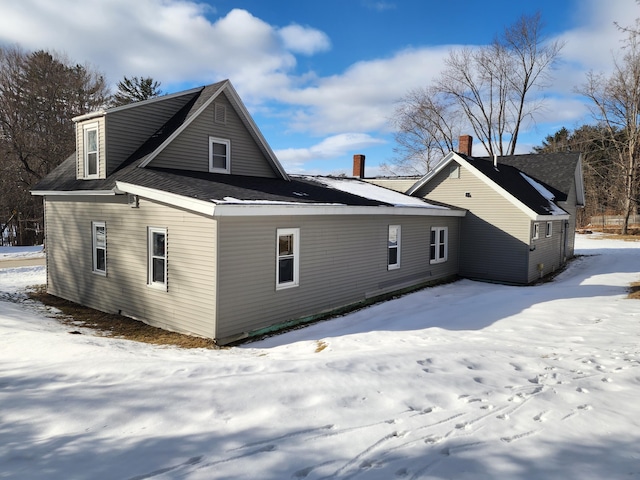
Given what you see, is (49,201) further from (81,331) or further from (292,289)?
(292,289)

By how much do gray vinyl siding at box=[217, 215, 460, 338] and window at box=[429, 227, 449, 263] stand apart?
2.85 ft

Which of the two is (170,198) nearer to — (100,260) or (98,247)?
(98,247)

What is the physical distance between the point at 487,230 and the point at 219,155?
448 inches

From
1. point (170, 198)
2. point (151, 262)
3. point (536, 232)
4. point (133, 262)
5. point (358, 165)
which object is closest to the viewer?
point (170, 198)

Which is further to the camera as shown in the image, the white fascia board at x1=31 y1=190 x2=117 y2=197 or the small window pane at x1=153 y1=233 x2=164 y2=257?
the white fascia board at x1=31 y1=190 x2=117 y2=197

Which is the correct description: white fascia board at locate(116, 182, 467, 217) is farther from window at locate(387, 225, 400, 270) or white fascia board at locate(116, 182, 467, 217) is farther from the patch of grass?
the patch of grass

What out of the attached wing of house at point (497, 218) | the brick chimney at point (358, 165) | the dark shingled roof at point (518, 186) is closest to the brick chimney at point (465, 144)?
the dark shingled roof at point (518, 186)

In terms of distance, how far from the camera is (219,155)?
537 inches

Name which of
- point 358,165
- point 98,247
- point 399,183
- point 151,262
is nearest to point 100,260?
point 98,247

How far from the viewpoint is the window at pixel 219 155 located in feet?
44.0

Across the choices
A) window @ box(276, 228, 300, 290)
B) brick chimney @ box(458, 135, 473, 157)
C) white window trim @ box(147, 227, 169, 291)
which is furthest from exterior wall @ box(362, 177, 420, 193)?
white window trim @ box(147, 227, 169, 291)

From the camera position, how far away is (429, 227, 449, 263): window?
17234 mm

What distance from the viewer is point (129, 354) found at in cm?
731

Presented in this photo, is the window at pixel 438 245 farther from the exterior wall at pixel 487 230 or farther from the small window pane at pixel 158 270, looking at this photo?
the small window pane at pixel 158 270
